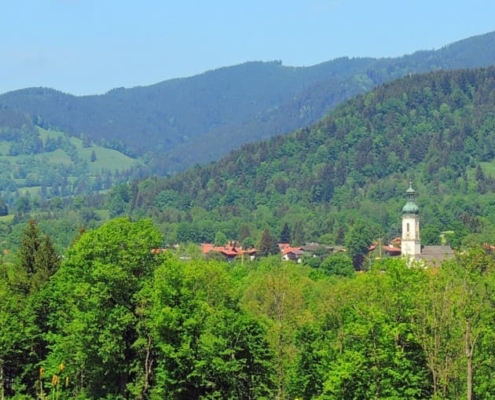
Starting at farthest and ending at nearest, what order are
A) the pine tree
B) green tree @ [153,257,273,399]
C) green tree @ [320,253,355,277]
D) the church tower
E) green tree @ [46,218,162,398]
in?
the church tower
green tree @ [320,253,355,277]
the pine tree
green tree @ [46,218,162,398]
green tree @ [153,257,273,399]

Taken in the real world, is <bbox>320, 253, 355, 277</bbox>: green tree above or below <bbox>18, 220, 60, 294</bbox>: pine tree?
below

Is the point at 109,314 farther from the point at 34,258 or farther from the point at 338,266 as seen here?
the point at 338,266

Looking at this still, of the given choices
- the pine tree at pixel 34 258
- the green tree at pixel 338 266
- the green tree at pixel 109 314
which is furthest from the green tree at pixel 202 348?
the green tree at pixel 338 266

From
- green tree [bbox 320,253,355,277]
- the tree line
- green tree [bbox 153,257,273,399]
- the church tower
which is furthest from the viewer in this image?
the church tower

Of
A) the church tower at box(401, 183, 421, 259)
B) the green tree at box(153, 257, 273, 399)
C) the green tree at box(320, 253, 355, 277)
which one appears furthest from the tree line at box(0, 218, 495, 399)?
the church tower at box(401, 183, 421, 259)

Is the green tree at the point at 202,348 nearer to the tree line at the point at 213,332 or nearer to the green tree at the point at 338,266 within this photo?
the tree line at the point at 213,332

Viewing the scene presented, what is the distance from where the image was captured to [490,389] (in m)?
52.1

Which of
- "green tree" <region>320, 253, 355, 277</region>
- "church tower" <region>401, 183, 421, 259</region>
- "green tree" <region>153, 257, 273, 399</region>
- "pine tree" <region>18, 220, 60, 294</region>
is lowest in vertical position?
"green tree" <region>320, 253, 355, 277</region>

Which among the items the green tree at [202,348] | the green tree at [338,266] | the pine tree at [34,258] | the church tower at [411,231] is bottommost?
the green tree at [338,266]

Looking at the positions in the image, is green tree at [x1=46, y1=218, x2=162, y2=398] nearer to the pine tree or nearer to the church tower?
the pine tree

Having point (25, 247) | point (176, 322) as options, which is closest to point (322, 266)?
point (25, 247)

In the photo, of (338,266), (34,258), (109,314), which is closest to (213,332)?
(109,314)

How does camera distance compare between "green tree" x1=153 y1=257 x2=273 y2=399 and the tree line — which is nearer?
the tree line

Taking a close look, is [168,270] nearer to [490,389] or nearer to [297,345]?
[297,345]
